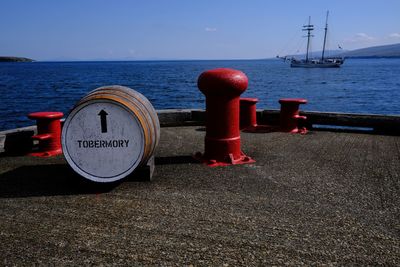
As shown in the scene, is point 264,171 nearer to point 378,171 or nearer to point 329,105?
point 378,171

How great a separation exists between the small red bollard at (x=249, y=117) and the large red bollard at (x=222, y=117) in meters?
2.62

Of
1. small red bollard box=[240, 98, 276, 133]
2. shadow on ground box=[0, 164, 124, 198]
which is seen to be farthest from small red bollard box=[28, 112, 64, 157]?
small red bollard box=[240, 98, 276, 133]

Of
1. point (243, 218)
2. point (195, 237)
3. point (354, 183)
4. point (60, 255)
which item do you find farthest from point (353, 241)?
point (60, 255)

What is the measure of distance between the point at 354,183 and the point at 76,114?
357 cm

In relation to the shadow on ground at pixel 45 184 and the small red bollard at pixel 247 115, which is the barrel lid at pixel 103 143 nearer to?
the shadow on ground at pixel 45 184

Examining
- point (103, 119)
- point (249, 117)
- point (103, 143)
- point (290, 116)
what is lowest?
point (249, 117)

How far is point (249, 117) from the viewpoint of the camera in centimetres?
875

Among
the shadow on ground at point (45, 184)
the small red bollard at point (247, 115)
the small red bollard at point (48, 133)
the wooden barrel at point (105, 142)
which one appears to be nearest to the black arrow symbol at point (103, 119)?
the wooden barrel at point (105, 142)

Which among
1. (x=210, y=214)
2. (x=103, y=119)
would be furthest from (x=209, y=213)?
(x=103, y=119)

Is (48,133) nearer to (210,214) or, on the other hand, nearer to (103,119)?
(103,119)

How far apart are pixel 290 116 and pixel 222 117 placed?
2.99 meters

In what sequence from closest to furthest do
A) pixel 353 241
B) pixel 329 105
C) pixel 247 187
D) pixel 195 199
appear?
1. pixel 353 241
2. pixel 195 199
3. pixel 247 187
4. pixel 329 105

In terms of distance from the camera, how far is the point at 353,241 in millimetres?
3297

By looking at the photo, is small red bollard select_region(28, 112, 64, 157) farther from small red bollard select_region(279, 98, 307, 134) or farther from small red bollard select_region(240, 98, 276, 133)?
small red bollard select_region(279, 98, 307, 134)
